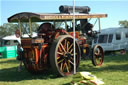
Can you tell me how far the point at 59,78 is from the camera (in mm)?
6645

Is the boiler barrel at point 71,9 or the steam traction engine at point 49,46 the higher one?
the boiler barrel at point 71,9

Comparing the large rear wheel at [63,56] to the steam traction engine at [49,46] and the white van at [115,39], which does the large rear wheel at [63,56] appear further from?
the white van at [115,39]

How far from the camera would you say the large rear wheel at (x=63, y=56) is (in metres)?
6.52

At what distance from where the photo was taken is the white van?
16.3m

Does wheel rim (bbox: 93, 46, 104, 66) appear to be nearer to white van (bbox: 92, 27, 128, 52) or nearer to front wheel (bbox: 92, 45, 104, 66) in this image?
front wheel (bbox: 92, 45, 104, 66)

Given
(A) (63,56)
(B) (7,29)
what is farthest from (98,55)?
(B) (7,29)

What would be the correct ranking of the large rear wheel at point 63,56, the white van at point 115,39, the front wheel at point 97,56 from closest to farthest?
the large rear wheel at point 63,56
the front wheel at point 97,56
the white van at point 115,39

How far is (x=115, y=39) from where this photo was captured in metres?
16.5

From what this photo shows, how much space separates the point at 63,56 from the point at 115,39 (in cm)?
1053

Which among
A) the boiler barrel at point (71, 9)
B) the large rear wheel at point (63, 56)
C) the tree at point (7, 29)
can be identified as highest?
the boiler barrel at point (71, 9)

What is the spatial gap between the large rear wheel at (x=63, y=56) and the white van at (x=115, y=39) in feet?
31.1

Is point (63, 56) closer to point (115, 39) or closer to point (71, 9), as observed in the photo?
point (71, 9)

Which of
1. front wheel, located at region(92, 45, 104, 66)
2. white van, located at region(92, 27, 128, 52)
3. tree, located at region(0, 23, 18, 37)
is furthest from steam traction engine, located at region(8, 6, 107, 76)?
tree, located at region(0, 23, 18, 37)

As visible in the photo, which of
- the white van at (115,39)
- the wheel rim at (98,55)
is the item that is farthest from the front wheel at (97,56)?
the white van at (115,39)
